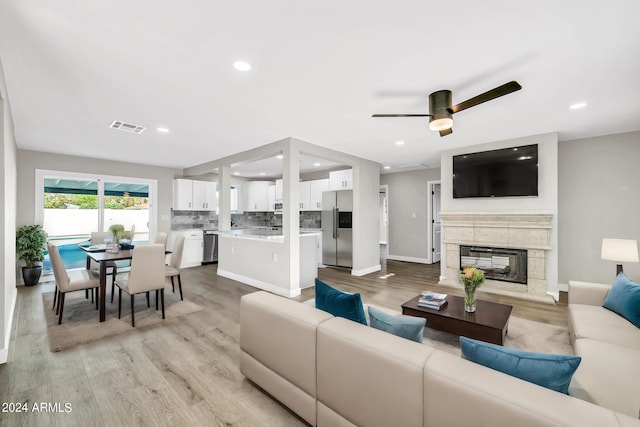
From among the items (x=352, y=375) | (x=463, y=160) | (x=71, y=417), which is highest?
(x=463, y=160)

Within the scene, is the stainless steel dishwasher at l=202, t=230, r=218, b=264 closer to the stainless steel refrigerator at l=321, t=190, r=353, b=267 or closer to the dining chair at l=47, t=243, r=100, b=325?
the stainless steel refrigerator at l=321, t=190, r=353, b=267

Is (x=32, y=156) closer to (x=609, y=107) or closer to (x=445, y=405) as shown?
(x=445, y=405)

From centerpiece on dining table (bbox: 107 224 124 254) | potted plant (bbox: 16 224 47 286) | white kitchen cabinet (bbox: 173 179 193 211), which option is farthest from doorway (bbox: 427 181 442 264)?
potted plant (bbox: 16 224 47 286)

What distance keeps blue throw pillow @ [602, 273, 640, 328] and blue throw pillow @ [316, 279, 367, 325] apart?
2347 mm

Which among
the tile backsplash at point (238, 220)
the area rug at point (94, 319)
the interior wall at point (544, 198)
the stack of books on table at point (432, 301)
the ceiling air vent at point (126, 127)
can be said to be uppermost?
the ceiling air vent at point (126, 127)

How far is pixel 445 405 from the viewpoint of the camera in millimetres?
1101

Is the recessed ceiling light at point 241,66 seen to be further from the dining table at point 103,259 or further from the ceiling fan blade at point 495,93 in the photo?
the dining table at point 103,259

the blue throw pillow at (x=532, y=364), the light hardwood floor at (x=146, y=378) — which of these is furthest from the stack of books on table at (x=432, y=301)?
the blue throw pillow at (x=532, y=364)

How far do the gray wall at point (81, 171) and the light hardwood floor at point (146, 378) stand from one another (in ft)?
8.75

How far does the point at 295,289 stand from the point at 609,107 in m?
4.71

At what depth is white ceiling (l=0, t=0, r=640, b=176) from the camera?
175 cm

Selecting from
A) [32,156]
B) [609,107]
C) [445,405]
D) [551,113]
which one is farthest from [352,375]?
[32,156]

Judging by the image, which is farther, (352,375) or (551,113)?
(551,113)

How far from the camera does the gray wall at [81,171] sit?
5238mm
